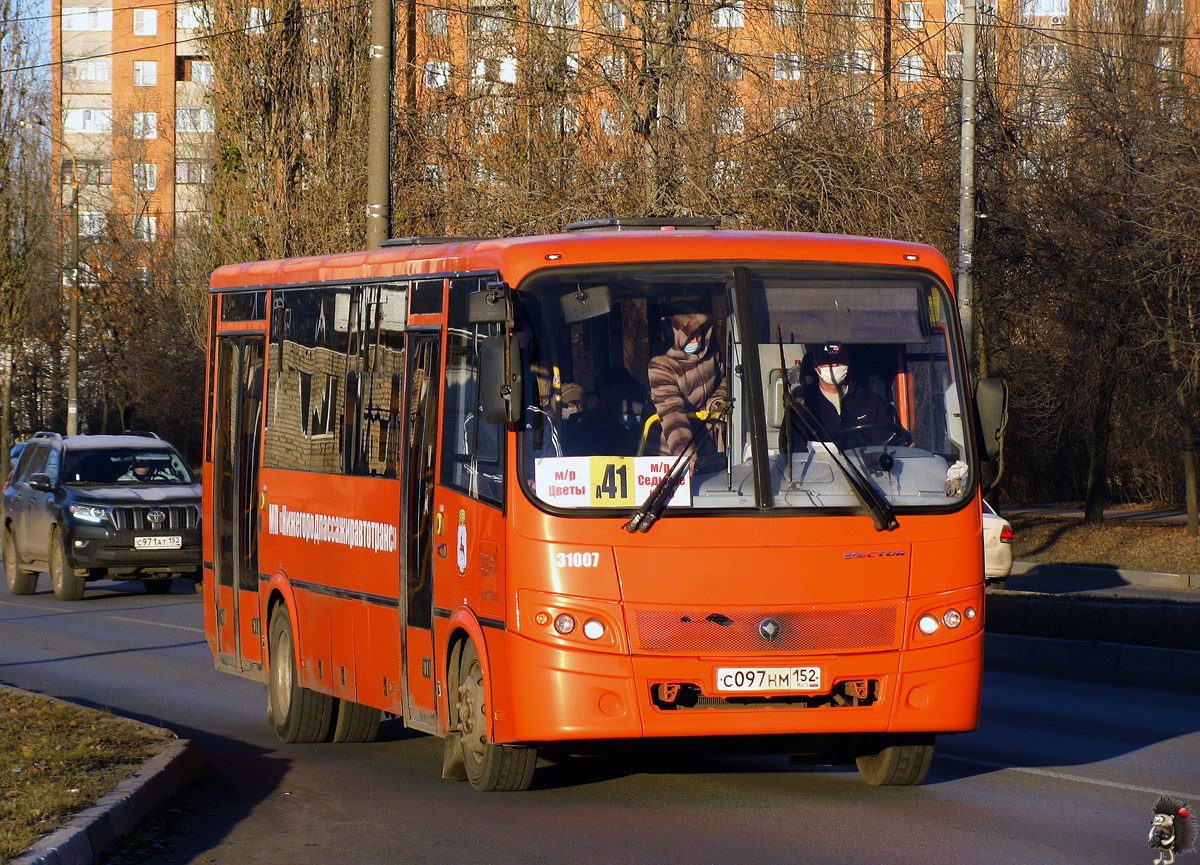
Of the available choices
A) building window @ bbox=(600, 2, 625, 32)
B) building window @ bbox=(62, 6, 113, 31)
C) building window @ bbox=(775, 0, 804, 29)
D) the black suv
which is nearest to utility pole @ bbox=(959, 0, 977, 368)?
building window @ bbox=(775, 0, 804, 29)

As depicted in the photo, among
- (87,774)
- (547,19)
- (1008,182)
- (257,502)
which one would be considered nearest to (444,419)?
(87,774)

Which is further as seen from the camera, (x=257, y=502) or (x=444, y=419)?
(x=257, y=502)

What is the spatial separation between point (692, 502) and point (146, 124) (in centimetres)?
7785

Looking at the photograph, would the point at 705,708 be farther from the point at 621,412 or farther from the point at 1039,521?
the point at 1039,521

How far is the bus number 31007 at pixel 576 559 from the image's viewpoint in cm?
806

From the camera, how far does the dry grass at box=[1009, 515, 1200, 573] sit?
2722 centimetres

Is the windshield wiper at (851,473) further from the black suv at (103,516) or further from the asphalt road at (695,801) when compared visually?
the black suv at (103,516)

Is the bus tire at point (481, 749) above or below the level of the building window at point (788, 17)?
below

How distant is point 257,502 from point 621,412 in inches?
170

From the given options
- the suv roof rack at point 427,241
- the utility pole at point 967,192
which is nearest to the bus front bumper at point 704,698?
the suv roof rack at point 427,241

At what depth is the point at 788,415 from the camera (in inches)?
329

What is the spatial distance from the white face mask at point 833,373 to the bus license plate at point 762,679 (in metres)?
1.32

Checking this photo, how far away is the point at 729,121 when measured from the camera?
1077 inches

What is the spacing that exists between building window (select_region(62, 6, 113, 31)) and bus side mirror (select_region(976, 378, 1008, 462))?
83.4 m
